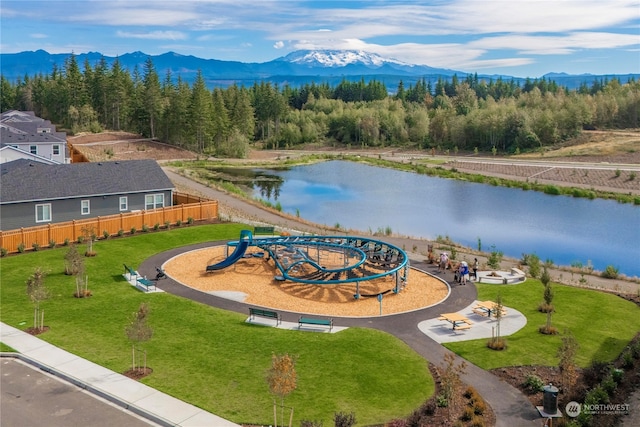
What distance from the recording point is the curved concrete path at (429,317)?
16.0 metres

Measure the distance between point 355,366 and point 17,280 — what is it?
60.6 feet

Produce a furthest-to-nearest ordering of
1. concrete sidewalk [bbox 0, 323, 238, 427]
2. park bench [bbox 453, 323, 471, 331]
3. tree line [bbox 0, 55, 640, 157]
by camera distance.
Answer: tree line [bbox 0, 55, 640, 157] < park bench [bbox 453, 323, 471, 331] < concrete sidewalk [bbox 0, 323, 238, 427]

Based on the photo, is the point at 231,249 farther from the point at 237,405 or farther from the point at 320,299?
the point at 237,405

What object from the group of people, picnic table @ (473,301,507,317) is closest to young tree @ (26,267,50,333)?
picnic table @ (473,301,507,317)

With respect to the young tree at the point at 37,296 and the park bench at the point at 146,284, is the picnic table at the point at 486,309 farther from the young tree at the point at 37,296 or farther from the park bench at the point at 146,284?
the young tree at the point at 37,296

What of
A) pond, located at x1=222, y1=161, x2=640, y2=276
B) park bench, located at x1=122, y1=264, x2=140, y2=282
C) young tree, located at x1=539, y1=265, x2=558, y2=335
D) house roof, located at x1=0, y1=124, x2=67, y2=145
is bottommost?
pond, located at x1=222, y1=161, x2=640, y2=276

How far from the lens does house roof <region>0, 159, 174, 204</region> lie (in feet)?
116

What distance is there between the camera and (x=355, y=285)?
28.2m

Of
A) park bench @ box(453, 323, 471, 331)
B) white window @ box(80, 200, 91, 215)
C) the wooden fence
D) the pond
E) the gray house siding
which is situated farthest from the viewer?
the pond

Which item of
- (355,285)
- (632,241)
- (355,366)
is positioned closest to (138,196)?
(355,285)

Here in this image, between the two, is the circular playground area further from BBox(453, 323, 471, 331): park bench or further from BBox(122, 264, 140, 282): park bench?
BBox(453, 323, 471, 331): park bench

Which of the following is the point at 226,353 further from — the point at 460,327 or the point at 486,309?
the point at 486,309

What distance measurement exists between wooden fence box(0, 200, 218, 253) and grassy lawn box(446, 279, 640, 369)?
72.7 feet

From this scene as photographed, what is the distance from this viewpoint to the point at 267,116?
128 meters
